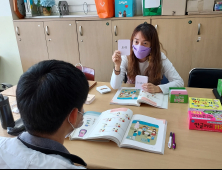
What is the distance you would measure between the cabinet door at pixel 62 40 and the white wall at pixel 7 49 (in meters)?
0.86

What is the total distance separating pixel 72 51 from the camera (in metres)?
3.24

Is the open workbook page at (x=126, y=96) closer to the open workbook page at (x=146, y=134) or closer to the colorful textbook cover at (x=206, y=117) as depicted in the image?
the open workbook page at (x=146, y=134)

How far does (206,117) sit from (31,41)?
316cm

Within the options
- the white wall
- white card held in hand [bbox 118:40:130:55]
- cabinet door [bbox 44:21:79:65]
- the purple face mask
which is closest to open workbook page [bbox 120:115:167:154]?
white card held in hand [bbox 118:40:130:55]

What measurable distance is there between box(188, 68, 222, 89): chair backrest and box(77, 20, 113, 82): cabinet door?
1539mm

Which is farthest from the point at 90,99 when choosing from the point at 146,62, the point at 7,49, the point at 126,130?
the point at 7,49

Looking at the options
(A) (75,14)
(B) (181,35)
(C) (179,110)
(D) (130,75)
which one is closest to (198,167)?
(C) (179,110)

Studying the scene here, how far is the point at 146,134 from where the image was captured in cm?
103

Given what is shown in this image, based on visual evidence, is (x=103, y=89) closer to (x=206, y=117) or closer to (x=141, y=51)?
(x=141, y=51)

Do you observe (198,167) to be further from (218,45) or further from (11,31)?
(11,31)

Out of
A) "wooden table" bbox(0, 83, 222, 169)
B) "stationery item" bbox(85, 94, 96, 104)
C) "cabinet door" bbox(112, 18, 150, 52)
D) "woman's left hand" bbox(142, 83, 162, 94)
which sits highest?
"cabinet door" bbox(112, 18, 150, 52)

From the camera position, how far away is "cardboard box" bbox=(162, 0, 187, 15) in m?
2.54

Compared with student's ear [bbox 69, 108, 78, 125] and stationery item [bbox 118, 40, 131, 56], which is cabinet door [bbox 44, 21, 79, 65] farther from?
student's ear [bbox 69, 108, 78, 125]

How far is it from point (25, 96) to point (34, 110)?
5 centimetres
